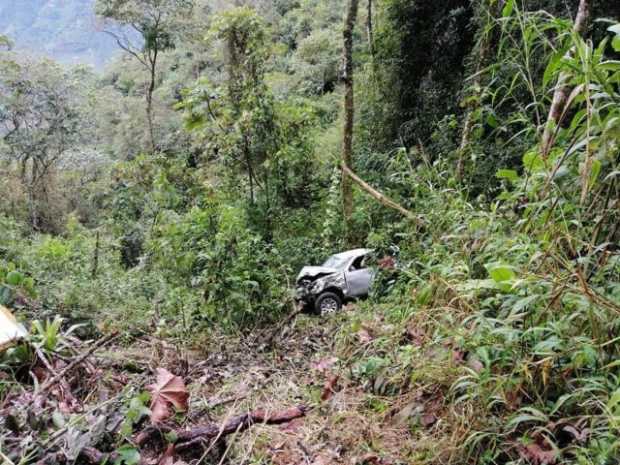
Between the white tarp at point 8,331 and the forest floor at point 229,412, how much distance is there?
176 mm

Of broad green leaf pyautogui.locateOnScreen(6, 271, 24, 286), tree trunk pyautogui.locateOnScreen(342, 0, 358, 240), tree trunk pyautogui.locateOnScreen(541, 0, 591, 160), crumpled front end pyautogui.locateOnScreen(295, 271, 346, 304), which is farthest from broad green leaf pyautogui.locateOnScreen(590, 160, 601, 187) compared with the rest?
tree trunk pyautogui.locateOnScreen(342, 0, 358, 240)

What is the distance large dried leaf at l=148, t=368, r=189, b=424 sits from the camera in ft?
5.98

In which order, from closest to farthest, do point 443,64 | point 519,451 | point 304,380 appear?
point 519,451 → point 304,380 → point 443,64

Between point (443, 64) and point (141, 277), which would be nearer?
point (141, 277)

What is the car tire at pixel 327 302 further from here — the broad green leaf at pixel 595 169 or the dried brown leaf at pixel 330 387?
the broad green leaf at pixel 595 169

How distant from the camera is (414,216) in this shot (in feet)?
10.5

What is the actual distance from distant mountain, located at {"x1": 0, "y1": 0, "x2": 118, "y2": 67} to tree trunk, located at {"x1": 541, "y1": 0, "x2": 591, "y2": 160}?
137 ft

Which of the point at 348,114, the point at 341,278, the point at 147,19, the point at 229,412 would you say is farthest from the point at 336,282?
the point at 147,19

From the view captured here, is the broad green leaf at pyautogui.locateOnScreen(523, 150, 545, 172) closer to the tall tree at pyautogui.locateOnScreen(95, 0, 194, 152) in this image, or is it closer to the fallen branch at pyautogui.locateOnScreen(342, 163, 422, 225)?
the fallen branch at pyautogui.locateOnScreen(342, 163, 422, 225)

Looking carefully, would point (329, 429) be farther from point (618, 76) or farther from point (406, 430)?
point (618, 76)

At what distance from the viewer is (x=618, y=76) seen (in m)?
1.60

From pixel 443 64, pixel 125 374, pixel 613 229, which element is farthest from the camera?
pixel 443 64

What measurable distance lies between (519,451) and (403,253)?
2105 mm

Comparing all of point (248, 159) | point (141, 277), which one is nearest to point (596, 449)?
point (141, 277)
